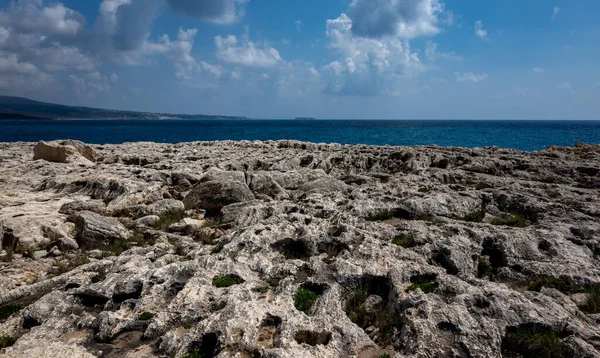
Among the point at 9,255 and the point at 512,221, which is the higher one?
the point at 512,221

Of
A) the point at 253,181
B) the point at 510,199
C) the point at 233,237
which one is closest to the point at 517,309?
the point at 233,237

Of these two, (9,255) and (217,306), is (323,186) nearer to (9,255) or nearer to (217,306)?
(217,306)

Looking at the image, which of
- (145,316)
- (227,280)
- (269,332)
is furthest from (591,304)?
(145,316)

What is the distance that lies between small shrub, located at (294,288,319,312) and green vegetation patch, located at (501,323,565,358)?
642 cm

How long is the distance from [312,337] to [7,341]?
10.0 metres

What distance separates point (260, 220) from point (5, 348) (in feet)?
46.1

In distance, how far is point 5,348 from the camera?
10.9 metres

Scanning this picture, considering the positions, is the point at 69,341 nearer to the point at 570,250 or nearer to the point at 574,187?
the point at 570,250

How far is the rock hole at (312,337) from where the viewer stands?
11.0 m

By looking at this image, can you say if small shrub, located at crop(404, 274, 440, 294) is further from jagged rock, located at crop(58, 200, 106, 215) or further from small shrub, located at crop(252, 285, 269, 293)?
jagged rock, located at crop(58, 200, 106, 215)

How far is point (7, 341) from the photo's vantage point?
11305mm

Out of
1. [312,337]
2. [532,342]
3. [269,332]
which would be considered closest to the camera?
[532,342]

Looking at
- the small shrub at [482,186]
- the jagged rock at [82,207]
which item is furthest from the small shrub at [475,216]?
the jagged rock at [82,207]

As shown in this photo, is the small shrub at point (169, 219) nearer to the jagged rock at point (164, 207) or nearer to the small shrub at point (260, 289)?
the jagged rock at point (164, 207)
